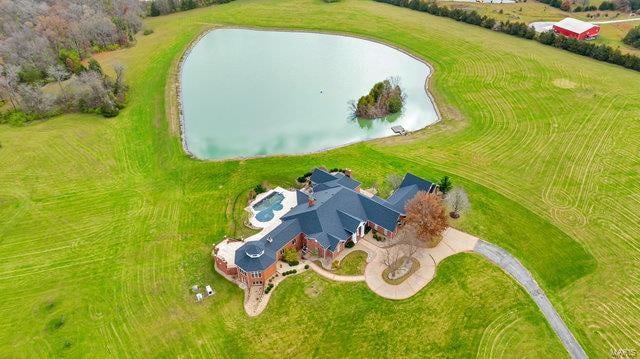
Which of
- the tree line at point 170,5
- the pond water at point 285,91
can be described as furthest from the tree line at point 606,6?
the tree line at point 170,5

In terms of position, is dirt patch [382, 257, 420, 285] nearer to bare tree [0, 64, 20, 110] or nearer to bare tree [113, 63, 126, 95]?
bare tree [113, 63, 126, 95]

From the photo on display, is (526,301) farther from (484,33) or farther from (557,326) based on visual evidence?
(484,33)

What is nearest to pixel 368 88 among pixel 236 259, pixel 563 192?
pixel 563 192

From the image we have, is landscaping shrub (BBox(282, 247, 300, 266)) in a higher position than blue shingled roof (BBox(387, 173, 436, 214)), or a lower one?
lower

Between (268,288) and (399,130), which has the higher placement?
(399,130)

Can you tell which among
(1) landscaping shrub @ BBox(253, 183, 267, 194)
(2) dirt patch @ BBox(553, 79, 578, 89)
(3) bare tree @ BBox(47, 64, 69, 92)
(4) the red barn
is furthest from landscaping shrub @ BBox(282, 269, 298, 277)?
(4) the red barn

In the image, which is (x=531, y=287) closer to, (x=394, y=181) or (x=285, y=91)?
(x=394, y=181)

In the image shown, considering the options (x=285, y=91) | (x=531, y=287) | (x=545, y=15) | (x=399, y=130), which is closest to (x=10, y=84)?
(x=285, y=91)
